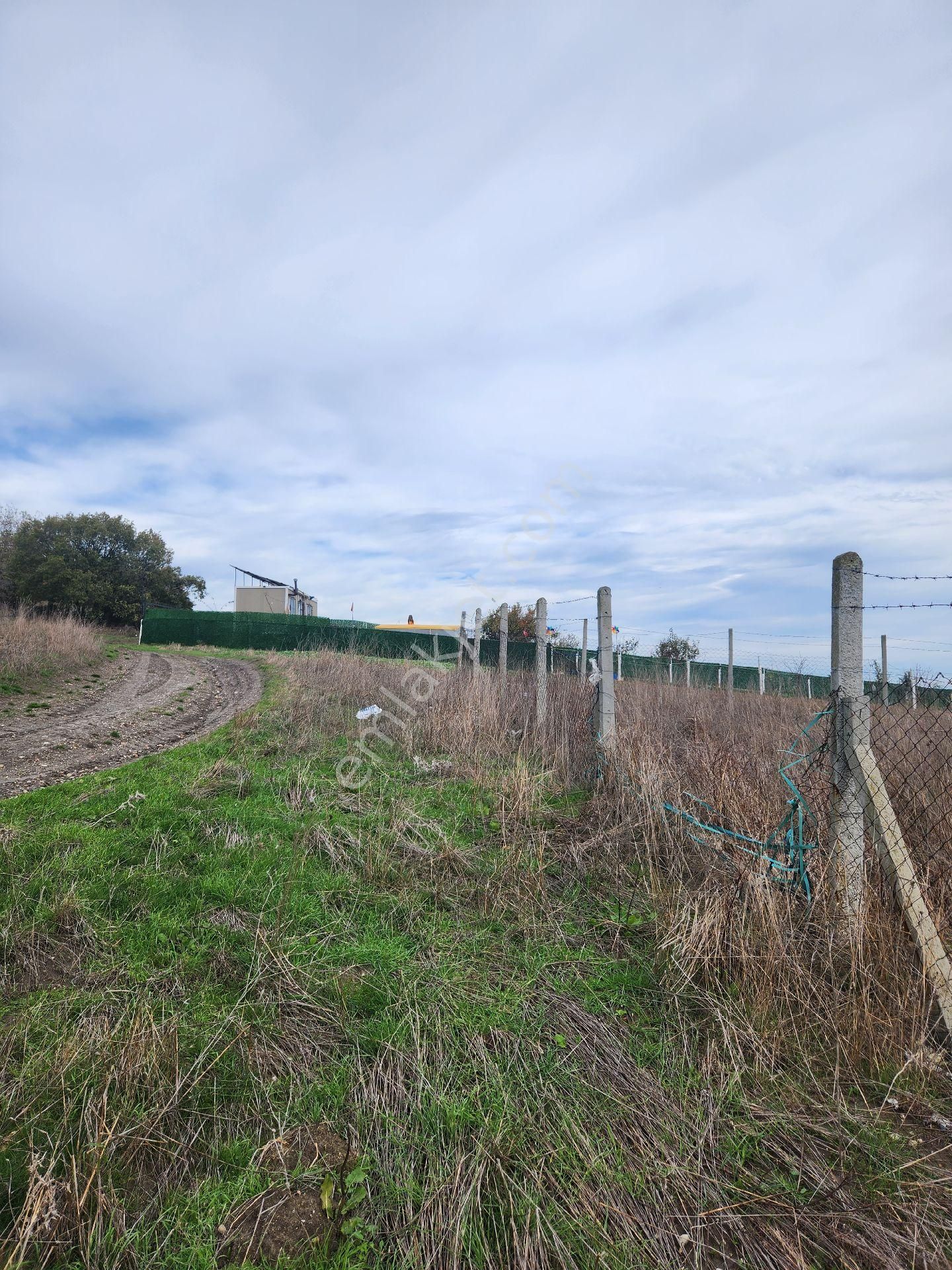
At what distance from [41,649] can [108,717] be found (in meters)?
4.91

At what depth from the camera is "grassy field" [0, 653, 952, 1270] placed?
1645 millimetres

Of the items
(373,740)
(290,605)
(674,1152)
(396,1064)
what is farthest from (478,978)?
(290,605)

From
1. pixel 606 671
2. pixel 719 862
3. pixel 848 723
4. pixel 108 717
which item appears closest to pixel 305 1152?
pixel 719 862

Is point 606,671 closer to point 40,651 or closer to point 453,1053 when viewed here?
point 453,1053

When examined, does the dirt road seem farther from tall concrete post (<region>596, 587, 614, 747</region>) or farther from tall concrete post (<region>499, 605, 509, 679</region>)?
tall concrete post (<region>596, 587, 614, 747</region>)

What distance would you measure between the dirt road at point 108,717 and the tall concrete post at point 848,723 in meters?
5.56

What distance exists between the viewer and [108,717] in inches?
336

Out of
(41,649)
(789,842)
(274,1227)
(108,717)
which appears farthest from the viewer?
(41,649)

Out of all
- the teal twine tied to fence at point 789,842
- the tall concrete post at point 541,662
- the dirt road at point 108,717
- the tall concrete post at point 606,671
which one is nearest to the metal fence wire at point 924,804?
the teal twine tied to fence at point 789,842

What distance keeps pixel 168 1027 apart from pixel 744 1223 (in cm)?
192

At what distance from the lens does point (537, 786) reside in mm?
5234

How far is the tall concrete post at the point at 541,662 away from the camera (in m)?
7.07

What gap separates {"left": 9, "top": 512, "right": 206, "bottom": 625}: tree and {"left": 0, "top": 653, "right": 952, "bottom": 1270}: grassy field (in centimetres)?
2647

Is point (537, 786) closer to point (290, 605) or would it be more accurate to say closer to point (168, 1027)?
point (168, 1027)
